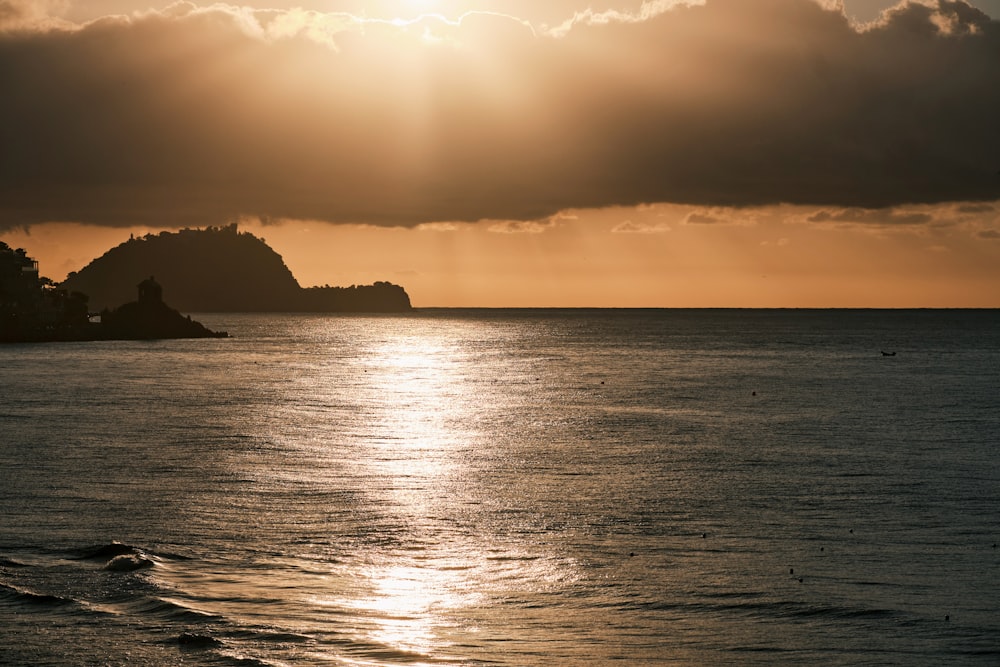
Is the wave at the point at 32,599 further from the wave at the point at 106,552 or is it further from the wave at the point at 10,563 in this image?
the wave at the point at 106,552

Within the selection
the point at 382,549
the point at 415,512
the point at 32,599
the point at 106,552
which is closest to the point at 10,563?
the point at 106,552

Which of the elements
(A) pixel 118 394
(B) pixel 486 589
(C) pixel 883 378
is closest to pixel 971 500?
(B) pixel 486 589

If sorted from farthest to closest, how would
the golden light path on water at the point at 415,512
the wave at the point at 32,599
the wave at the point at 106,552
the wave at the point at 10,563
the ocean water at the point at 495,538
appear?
the wave at the point at 106,552
the wave at the point at 10,563
the wave at the point at 32,599
the golden light path on water at the point at 415,512
the ocean water at the point at 495,538

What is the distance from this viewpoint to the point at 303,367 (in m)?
162

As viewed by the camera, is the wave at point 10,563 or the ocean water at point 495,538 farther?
the wave at point 10,563

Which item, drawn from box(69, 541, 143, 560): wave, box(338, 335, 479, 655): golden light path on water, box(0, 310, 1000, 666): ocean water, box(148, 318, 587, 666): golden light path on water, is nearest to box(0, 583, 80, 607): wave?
box(0, 310, 1000, 666): ocean water

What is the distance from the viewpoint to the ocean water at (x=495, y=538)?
88.2 ft

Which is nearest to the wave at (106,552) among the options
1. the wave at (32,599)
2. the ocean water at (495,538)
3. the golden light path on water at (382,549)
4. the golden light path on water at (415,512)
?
the ocean water at (495,538)

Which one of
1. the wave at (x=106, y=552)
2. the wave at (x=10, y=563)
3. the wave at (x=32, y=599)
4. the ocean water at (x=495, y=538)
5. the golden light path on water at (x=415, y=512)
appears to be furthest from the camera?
the wave at (x=106, y=552)

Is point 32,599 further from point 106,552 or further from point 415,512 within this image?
point 415,512

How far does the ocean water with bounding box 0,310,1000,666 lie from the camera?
88.2ft

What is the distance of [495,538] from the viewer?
38.6 m

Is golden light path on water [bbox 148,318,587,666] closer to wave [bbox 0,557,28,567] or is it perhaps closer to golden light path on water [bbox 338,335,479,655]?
golden light path on water [bbox 338,335,479,655]

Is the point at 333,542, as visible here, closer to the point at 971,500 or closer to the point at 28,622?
the point at 28,622
